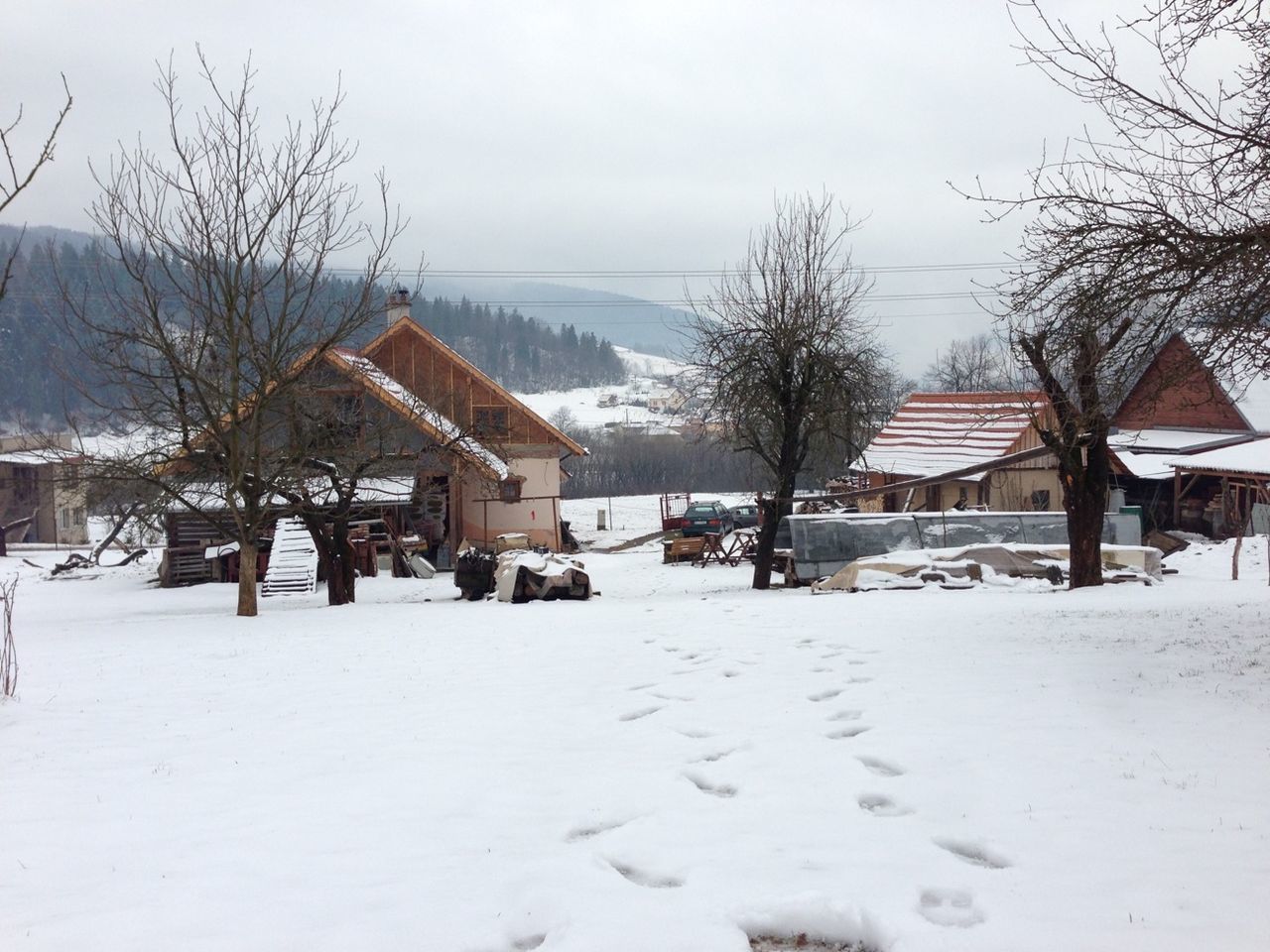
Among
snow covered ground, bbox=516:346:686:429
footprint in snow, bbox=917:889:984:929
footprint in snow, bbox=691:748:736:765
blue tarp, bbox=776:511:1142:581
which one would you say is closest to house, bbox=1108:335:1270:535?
blue tarp, bbox=776:511:1142:581

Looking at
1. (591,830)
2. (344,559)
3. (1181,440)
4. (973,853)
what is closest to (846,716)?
(973,853)

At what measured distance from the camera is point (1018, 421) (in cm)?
3247

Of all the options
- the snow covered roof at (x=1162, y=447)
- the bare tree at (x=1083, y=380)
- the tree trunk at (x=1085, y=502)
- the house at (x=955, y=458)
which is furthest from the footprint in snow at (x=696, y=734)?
the snow covered roof at (x=1162, y=447)

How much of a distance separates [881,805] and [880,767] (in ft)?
2.11

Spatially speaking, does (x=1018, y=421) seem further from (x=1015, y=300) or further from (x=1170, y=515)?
(x=1015, y=300)

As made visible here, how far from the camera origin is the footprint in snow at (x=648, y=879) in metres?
4.44

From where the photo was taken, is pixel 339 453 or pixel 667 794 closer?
pixel 667 794

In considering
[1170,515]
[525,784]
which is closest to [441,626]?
[525,784]

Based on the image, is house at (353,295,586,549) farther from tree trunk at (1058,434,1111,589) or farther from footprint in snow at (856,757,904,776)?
footprint in snow at (856,757,904,776)

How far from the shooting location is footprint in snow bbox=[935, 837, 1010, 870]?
177 inches

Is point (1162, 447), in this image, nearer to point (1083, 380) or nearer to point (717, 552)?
point (717, 552)

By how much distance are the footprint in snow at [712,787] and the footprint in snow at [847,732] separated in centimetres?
113

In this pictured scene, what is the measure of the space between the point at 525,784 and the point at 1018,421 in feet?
97.9

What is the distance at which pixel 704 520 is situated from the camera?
39.2 metres
